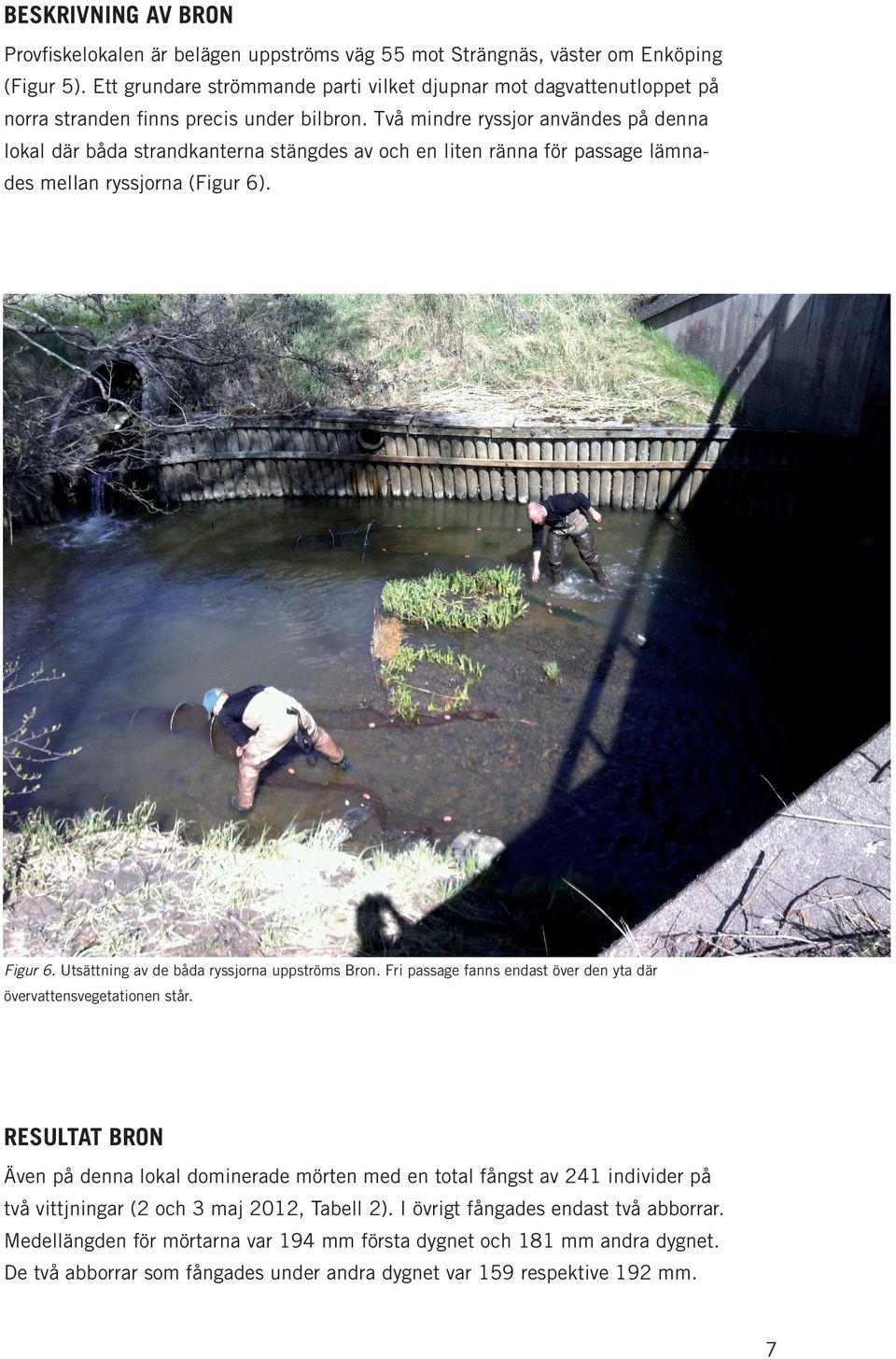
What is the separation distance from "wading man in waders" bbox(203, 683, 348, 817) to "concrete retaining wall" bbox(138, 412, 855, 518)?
9169 millimetres

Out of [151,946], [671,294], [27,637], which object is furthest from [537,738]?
[671,294]

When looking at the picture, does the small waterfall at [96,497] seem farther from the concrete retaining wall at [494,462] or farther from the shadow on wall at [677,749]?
the shadow on wall at [677,749]

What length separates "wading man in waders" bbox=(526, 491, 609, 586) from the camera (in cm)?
1102

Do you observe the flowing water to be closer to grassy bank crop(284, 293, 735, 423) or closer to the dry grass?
the dry grass

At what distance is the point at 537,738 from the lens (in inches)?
334

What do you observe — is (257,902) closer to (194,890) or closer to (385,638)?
(194,890)

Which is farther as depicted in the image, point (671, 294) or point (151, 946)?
point (671, 294)

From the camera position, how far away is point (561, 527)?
11.3 meters

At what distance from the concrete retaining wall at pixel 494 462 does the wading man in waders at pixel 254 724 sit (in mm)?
9169

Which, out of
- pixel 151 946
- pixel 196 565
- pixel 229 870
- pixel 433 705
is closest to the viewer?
pixel 151 946

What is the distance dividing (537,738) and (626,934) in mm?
5024

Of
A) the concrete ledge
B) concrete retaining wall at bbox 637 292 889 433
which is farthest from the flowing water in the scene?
the concrete ledge

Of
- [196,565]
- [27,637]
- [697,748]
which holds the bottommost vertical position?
[697,748]
